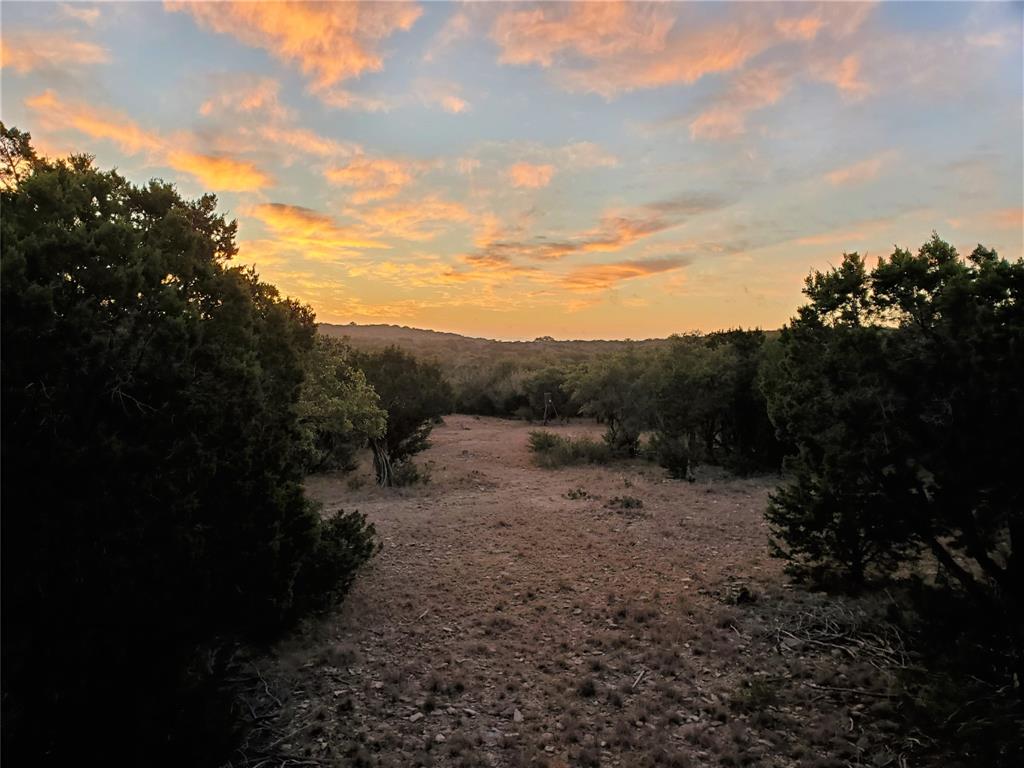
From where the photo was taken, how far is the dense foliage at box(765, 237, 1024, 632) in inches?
201

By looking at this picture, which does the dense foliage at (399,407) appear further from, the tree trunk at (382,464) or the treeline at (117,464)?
the treeline at (117,464)

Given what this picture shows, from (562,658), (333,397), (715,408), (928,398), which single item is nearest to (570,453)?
(715,408)

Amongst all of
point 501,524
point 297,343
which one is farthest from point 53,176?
point 501,524

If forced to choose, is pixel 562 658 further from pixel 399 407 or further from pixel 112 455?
pixel 399 407

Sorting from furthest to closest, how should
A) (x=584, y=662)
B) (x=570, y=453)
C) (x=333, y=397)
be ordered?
(x=570, y=453)
(x=333, y=397)
(x=584, y=662)

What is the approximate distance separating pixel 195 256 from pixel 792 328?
6992 mm

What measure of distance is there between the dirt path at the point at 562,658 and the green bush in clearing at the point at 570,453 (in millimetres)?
8413

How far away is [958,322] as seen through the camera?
5312 millimetres

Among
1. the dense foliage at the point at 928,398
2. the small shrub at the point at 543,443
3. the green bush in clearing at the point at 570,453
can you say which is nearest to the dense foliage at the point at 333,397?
the dense foliage at the point at 928,398

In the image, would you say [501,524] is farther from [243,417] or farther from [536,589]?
[243,417]

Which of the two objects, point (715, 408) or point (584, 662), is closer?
point (584, 662)

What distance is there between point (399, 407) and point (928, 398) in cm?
1594

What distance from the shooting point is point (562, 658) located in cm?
727

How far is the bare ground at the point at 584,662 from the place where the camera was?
217 inches
